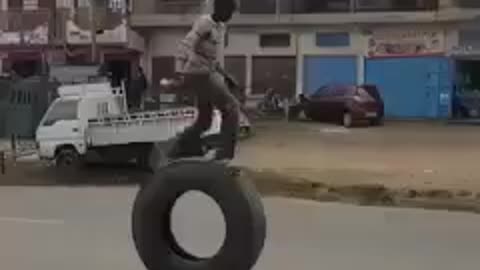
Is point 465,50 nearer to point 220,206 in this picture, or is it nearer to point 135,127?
point 135,127

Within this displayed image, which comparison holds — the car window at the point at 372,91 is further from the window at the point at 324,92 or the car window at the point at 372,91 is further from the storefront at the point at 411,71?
the storefront at the point at 411,71

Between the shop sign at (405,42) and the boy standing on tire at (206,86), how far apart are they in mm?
36696

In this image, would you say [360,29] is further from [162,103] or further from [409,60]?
[162,103]

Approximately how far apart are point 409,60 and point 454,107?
3047 millimetres

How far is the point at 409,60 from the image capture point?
1784 inches

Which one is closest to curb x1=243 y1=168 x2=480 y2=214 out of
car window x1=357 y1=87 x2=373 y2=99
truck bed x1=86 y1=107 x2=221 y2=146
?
truck bed x1=86 y1=107 x2=221 y2=146

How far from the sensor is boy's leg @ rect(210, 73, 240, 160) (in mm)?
8281

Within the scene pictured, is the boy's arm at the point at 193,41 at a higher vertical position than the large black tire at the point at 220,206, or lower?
higher

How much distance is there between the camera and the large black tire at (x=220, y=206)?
628 cm

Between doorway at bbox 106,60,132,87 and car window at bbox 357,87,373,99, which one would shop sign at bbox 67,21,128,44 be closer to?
doorway at bbox 106,60,132,87

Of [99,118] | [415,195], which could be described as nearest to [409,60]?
[99,118]

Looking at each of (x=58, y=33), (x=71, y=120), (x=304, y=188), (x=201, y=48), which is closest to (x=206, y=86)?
(x=201, y=48)

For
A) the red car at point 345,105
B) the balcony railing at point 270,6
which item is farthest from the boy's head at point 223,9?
the balcony railing at point 270,6

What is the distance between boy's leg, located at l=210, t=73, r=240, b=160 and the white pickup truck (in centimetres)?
1278
